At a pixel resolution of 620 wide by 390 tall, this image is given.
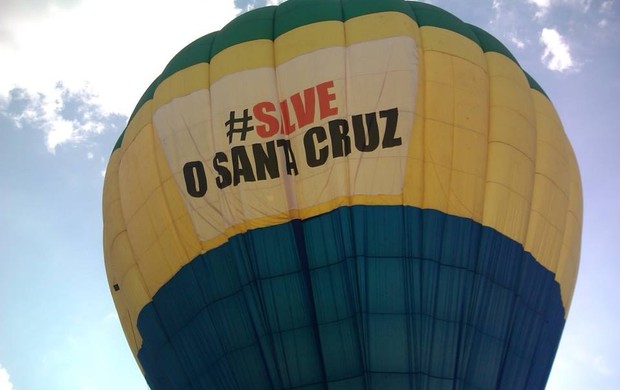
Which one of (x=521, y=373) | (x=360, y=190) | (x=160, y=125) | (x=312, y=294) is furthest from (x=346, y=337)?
(x=160, y=125)

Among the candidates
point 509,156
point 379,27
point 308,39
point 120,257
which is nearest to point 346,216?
point 509,156

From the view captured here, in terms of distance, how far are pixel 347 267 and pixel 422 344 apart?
91cm

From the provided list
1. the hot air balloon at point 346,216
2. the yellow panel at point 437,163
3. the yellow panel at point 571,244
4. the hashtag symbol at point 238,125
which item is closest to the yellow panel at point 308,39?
the hot air balloon at point 346,216

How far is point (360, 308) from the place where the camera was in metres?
7.01

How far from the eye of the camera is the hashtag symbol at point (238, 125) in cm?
771

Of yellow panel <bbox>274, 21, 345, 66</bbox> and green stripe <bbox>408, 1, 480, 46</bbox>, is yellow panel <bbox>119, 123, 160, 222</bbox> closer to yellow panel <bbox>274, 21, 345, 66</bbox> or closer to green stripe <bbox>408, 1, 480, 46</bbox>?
yellow panel <bbox>274, 21, 345, 66</bbox>

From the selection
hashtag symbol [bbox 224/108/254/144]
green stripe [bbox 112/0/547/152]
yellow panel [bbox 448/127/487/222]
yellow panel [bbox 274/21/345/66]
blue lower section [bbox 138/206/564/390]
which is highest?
green stripe [bbox 112/0/547/152]

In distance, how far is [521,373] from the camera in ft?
24.8

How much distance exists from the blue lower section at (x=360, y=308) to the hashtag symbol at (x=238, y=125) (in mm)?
973

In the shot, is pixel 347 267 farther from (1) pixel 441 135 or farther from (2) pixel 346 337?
(1) pixel 441 135

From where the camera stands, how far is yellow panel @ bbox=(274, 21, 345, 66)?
8.09 m

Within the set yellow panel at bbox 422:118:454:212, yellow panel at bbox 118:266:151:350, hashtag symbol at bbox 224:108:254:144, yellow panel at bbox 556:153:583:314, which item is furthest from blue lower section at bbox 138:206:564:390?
hashtag symbol at bbox 224:108:254:144

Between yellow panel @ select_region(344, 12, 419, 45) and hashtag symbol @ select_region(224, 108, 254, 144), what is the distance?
1274 mm

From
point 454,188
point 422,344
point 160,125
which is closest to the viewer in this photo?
point 422,344
